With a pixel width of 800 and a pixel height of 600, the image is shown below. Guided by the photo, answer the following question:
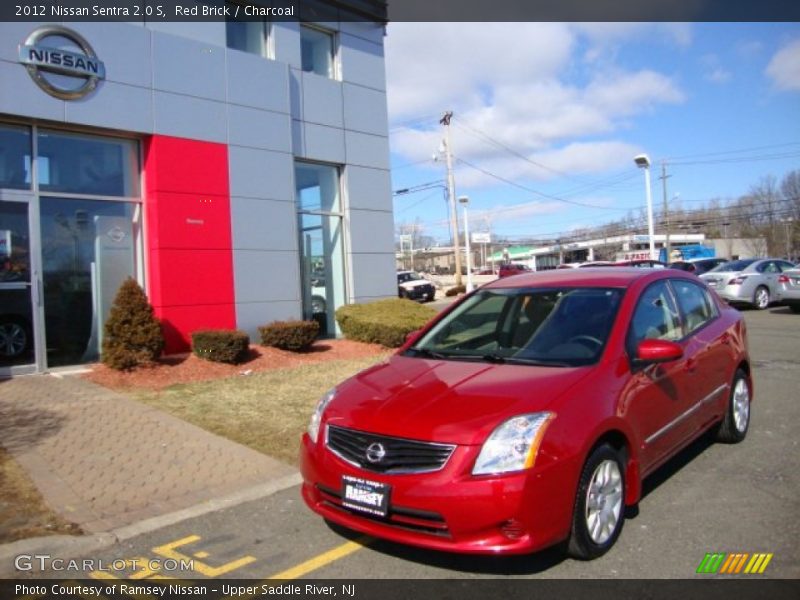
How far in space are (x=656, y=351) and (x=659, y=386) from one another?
1.34ft

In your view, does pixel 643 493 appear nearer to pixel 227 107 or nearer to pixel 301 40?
pixel 227 107

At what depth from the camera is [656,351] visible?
13.5 feet

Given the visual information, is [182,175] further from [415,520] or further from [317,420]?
[415,520]

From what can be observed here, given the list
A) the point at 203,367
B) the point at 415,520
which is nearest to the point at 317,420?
the point at 415,520

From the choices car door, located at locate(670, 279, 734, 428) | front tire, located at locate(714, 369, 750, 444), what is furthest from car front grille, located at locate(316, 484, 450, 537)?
front tire, located at locate(714, 369, 750, 444)

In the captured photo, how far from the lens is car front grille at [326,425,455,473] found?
11.3ft

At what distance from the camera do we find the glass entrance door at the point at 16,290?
962 cm

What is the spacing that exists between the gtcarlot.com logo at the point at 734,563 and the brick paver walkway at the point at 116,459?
11.1ft

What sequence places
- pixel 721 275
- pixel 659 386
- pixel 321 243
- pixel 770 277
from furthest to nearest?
pixel 770 277, pixel 721 275, pixel 321 243, pixel 659 386

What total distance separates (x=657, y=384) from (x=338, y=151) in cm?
1139

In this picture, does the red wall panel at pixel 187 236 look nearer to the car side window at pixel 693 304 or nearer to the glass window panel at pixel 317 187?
the glass window panel at pixel 317 187

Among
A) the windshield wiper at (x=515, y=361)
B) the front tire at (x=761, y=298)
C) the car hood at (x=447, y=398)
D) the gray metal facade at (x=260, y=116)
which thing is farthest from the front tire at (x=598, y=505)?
the front tire at (x=761, y=298)

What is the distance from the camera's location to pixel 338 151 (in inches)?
574

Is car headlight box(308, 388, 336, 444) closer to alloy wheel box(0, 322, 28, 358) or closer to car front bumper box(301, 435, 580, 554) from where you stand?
car front bumper box(301, 435, 580, 554)
